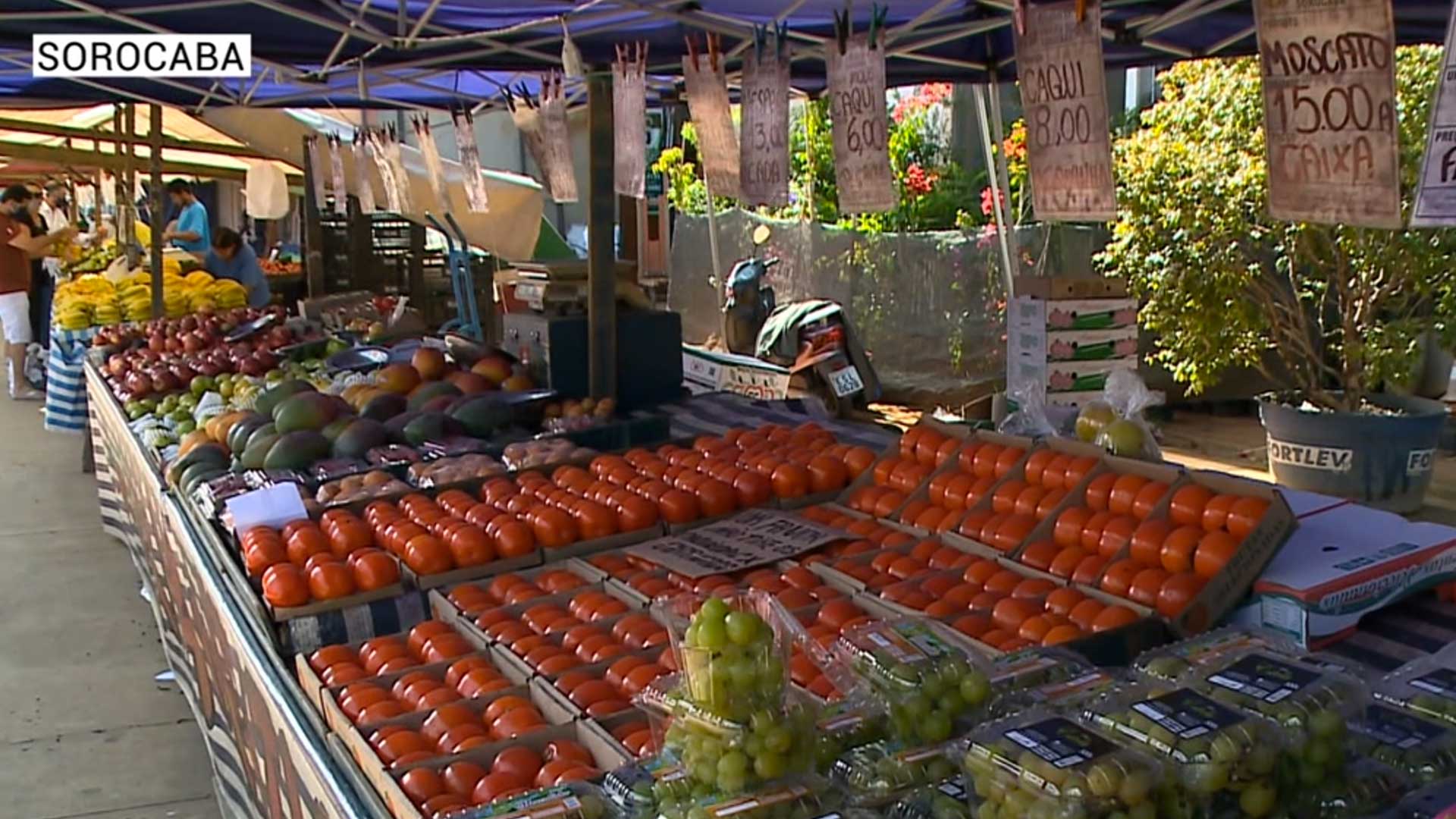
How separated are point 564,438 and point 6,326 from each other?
30.7 feet

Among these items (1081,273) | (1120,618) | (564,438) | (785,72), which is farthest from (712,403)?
(1081,273)

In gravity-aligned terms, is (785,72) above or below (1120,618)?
above

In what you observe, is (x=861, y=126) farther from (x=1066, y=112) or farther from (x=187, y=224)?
(x=187, y=224)

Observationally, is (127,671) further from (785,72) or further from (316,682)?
(785,72)

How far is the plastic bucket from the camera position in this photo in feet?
22.2

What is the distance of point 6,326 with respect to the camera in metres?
11.3

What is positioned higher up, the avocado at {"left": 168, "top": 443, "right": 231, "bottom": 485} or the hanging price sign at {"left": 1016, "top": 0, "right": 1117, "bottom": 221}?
the hanging price sign at {"left": 1016, "top": 0, "right": 1117, "bottom": 221}

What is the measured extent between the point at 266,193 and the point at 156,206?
4096mm

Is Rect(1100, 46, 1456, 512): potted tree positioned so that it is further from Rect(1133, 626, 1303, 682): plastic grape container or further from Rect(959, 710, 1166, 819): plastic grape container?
Rect(959, 710, 1166, 819): plastic grape container

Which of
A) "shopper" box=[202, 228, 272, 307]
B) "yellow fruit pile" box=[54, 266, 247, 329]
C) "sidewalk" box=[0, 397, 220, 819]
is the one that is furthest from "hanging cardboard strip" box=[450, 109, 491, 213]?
"shopper" box=[202, 228, 272, 307]

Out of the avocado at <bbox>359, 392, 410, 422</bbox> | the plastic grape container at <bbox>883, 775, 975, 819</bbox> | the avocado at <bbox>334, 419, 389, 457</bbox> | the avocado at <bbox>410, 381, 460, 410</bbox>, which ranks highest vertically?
the avocado at <bbox>410, 381, 460, 410</bbox>

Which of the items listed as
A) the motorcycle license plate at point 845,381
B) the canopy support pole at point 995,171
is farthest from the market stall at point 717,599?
the motorcycle license plate at point 845,381

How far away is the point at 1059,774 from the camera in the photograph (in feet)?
4.65

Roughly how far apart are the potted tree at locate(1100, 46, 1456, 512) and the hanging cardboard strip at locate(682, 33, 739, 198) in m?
4.33
